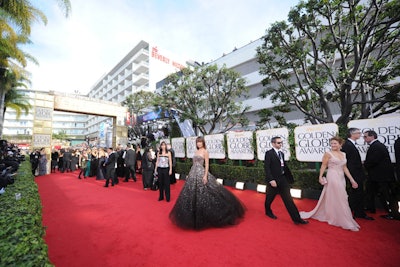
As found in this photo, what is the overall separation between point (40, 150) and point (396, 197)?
16.3 metres

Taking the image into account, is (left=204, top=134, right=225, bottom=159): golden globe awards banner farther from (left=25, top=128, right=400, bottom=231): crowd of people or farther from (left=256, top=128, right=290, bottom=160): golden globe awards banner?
(left=25, top=128, right=400, bottom=231): crowd of people

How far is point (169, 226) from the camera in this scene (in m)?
Answer: 3.68

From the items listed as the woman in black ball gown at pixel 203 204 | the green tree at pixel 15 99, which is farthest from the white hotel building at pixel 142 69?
the woman in black ball gown at pixel 203 204

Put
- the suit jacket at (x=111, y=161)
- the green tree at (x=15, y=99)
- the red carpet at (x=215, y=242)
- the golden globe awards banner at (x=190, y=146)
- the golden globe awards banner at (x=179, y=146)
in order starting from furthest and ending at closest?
the green tree at (x=15, y=99)
the golden globe awards banner at (x=179, y=146)
the golden globe awards banner at (x=190, y=146)
the suit jacket at (x=111, y=161)
the red carpet at (x=215, y=242)

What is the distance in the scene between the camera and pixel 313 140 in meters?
5.75

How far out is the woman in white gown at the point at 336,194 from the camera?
3445 mm

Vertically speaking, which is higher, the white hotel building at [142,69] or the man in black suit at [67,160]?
the white hotel building at [142,69]

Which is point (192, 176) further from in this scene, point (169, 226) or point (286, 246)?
point (286, 246)

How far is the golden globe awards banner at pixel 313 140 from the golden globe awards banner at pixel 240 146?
1747 mm

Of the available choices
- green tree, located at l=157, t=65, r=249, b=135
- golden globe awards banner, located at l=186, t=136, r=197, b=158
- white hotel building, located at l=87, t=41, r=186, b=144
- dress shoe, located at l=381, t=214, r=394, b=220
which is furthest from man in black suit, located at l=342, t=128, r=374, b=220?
A: white hotel building, located at l=87, t=41, r=186, b=144

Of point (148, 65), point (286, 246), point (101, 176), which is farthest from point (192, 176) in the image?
point (148, 65)

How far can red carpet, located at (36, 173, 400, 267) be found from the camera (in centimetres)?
253

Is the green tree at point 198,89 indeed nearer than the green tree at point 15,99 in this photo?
Yes

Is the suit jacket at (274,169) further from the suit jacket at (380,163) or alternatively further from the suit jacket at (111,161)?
the suit jacket at (111,161)
